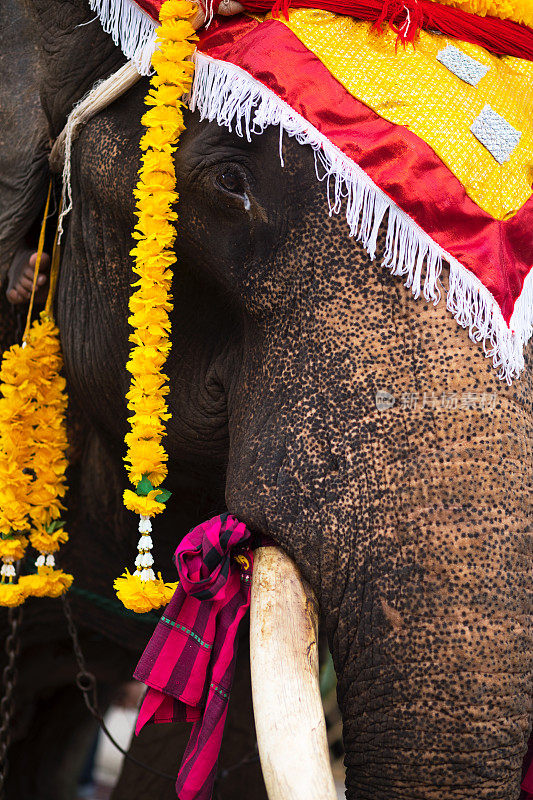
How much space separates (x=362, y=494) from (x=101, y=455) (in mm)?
1096

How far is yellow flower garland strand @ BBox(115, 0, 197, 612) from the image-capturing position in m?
1.49

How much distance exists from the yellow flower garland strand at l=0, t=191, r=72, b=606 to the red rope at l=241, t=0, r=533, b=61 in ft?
2.18

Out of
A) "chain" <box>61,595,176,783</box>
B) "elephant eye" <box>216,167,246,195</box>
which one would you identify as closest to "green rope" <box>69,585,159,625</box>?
"chain" <box>61,595,176,783</box>

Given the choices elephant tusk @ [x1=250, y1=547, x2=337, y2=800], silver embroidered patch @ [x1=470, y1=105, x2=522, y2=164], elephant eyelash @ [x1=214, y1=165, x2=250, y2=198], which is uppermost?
silver embroidered patch @ [x1=470, y1=105, x2=522, y2=164]

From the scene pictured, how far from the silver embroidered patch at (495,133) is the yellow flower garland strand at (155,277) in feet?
1.41

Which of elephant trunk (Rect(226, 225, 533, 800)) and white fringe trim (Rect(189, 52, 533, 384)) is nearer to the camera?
elephant trunk (Rect(226, 225, 533, 800))

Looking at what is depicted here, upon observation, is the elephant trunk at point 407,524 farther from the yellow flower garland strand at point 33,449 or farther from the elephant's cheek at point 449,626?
the yellow flower garland strand at point 33,449

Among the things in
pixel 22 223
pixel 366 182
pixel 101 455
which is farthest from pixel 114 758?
pixel 366 182

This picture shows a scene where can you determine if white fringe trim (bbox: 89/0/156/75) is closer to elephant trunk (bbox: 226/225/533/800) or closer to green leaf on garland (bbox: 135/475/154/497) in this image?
elephant trunk (bbox: 226/225/533/800)

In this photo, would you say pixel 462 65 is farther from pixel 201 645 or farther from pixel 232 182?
pixel 201 645

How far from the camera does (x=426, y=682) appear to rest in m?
1.20

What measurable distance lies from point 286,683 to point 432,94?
0.81 metres

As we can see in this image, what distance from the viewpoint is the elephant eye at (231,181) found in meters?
1.44

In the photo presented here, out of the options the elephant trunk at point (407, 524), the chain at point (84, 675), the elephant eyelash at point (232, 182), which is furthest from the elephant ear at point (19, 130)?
the chain at point (84, 675)
